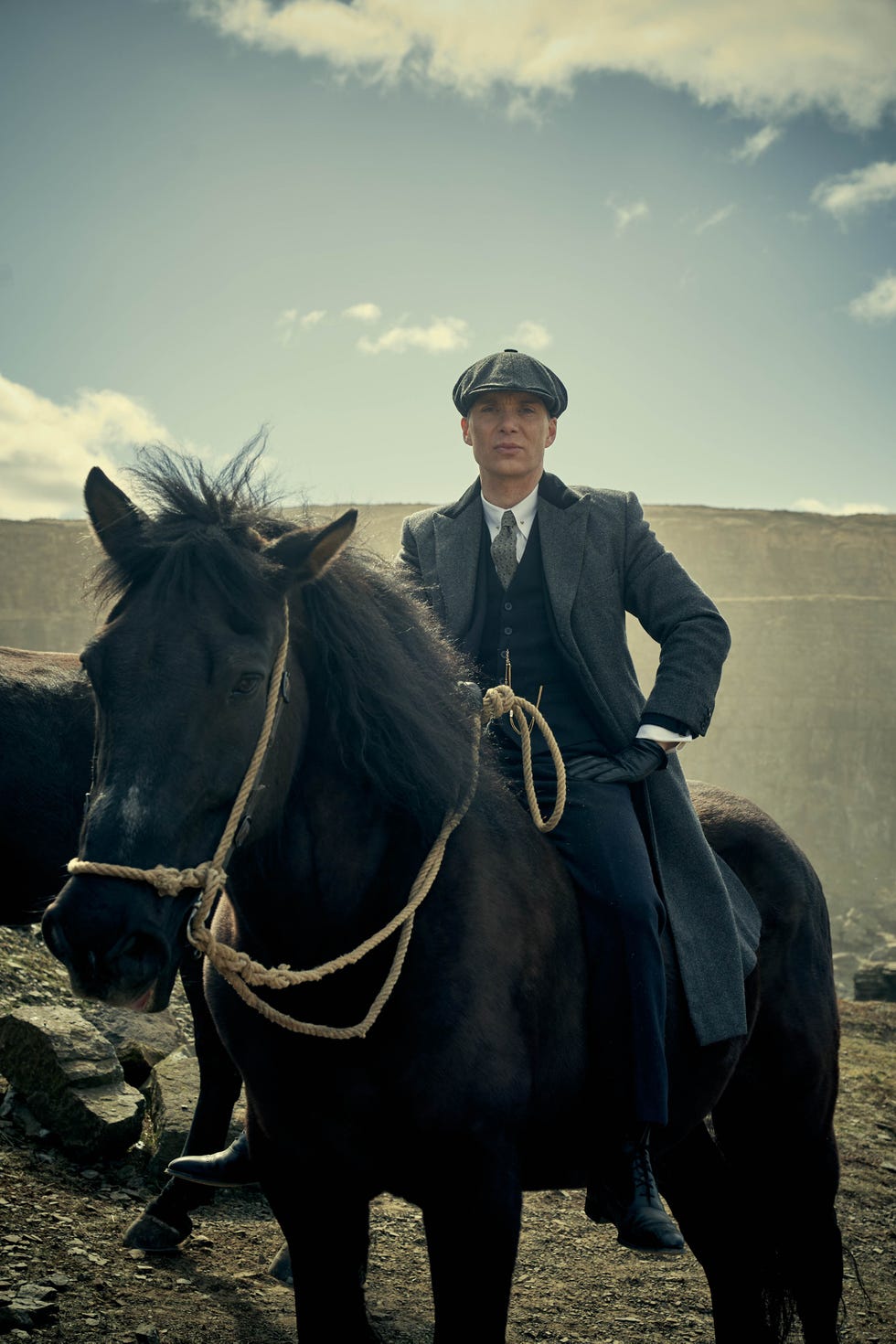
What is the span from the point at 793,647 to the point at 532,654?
35090 mm

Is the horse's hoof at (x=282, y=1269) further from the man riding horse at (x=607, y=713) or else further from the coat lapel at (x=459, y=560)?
Answer: the coat lapel at (x=459, y=560)

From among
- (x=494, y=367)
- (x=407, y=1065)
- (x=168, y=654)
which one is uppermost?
(x=494, y=367)

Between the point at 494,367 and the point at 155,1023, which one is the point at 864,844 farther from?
the point at 494,367

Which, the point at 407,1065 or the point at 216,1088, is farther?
the point at 216,1088

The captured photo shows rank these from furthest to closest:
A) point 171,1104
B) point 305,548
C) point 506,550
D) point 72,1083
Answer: point 171,1104, point 72,1083, point 506,550, point 305,548

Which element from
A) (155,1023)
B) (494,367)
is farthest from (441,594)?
(155,1023)

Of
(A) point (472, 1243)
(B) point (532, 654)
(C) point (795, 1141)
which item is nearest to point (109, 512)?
(B) point (532, 654)

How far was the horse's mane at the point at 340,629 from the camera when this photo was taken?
203cm

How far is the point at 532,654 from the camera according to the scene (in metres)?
3.09

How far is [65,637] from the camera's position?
39469mm

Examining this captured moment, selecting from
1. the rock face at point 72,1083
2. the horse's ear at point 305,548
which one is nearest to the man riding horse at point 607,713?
the horse's ear at point 305,548

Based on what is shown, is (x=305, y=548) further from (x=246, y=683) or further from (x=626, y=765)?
(x=626, y=765)

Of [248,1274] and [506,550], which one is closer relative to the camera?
[506,550]

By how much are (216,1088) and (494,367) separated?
11.2 feet
